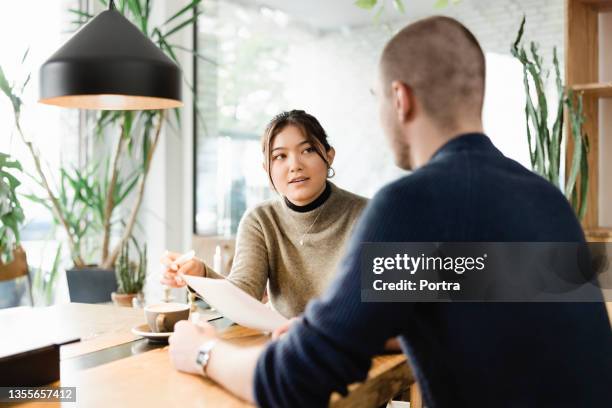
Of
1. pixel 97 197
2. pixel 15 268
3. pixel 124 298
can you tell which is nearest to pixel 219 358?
pixel 15 268

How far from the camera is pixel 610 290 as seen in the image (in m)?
2.87

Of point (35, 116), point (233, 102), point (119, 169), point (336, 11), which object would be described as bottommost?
point (119, 169)

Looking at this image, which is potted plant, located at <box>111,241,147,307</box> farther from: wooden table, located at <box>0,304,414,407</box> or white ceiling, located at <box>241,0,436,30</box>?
white ceiling, located at <box>241,0,436,30</box>

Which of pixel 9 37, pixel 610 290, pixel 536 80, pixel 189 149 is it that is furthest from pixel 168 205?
pixel 610 290

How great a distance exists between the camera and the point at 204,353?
1.23 metres

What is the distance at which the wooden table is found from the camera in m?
1.14

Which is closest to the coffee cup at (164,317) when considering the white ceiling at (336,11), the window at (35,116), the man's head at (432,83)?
the man's head at (432,83)

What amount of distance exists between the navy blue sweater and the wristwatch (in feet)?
0.96

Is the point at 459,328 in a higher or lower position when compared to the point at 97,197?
lower

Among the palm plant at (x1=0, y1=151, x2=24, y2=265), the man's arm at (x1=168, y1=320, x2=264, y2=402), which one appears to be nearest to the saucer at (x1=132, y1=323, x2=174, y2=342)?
the man's arm at (x1=168, y1=320, x2=264, y2=402)

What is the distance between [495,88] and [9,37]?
11.8 feet

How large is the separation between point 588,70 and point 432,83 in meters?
2.61

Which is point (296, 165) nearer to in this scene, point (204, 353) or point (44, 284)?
point (204, 353)

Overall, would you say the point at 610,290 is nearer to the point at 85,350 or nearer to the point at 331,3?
the point at 85,350
